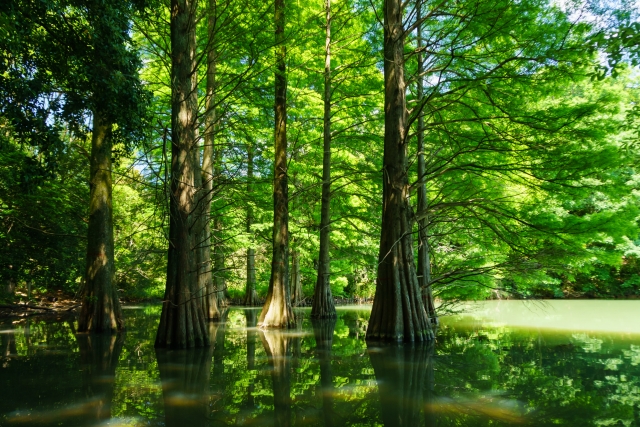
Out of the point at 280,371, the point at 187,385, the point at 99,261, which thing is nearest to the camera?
the point at 187,385

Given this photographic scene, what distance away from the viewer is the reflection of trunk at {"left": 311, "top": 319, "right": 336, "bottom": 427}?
12.8 ft

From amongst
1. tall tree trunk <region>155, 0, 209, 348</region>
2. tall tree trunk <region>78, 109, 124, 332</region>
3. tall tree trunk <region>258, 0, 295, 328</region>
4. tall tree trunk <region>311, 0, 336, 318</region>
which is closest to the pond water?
tall tree trunk <region>155, 0, 209, 348</region>

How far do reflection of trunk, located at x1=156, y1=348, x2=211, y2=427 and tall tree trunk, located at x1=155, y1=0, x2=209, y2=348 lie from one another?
1.35ft

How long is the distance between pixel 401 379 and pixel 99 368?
377 centimetres

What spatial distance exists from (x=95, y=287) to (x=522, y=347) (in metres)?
8.46

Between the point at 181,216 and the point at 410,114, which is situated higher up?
the point at 410,114

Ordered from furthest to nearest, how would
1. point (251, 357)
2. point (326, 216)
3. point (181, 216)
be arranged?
point (326, 216) → point (181, 216) → point (251, 357)

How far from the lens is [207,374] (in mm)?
5414

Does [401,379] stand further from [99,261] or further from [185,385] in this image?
[99,261]

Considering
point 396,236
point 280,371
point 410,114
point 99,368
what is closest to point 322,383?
point 280,371

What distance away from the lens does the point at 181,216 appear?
25.0ft

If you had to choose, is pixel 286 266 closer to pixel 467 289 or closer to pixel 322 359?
pixel 467 289

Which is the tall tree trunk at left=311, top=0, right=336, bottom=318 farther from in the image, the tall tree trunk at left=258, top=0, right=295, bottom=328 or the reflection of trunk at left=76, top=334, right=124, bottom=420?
the reflection of trunk at left=76, top=334, right=124, bottom=420

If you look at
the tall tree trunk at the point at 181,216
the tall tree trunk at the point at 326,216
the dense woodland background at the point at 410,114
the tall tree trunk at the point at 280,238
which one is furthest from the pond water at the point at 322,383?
the tall tree trunk at the point at 326,216
